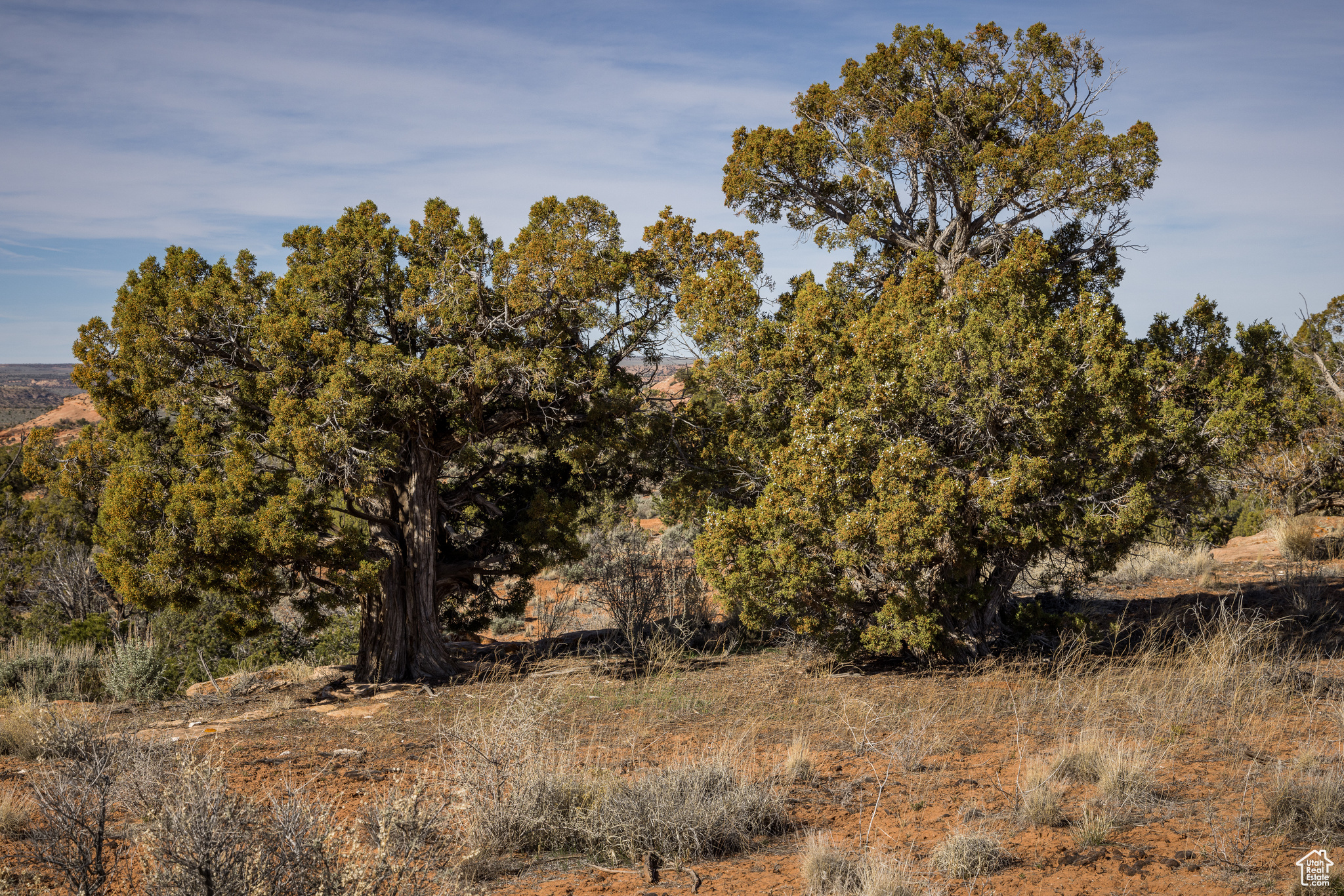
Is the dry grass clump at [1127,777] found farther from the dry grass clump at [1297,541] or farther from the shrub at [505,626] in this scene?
the shrub at [505,626]

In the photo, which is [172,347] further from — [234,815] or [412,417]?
[234,815]

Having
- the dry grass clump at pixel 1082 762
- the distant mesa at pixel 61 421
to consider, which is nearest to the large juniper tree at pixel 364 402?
the dry grass clump at pixel 1082 762

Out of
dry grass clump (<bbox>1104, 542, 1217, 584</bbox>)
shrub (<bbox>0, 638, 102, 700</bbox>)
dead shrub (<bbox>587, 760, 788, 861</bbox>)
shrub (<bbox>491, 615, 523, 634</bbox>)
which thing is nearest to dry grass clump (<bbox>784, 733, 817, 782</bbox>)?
dead shrub (<bbox>587, 760, 788, 861</bbox>)

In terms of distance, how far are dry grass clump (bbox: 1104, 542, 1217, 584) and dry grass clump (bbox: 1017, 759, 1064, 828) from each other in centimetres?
1025

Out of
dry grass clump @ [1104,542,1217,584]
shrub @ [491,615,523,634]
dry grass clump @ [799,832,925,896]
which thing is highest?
dry grass clump @ [799,832,925,896]

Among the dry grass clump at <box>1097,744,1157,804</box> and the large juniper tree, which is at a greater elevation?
the large juniper tree

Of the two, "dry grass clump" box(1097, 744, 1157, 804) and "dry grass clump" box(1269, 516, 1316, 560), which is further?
"dry grass clump" box(1269, 516, 1316, 560)

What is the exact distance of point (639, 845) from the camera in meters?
4.55

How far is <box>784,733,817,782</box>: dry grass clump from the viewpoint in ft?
18.1

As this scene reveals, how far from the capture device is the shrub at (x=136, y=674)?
10305 millimetres

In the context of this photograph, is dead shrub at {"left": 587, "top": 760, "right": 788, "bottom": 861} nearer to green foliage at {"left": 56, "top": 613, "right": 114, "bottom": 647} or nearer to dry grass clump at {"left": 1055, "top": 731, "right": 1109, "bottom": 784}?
dry grass clump at {"left": 1055, "top": 731, "right": 1109, "bottom": 784}

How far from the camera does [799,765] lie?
558cm

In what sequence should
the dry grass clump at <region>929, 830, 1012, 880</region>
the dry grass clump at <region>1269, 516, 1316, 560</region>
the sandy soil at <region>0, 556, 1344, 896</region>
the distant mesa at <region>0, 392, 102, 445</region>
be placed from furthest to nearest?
1. the distant mesa at <region>0, 392, 102, 445</region>
2. the dry grass clump at <region>1269, 516, 1316, 560</region>
3. the sandy soil at <region>0, 556, 1344, 896</region>
4. the dry grass clump at <region>929, 830, 1012, 880</region>

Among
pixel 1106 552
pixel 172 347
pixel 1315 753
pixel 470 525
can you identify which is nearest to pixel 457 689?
pixel 470 525
